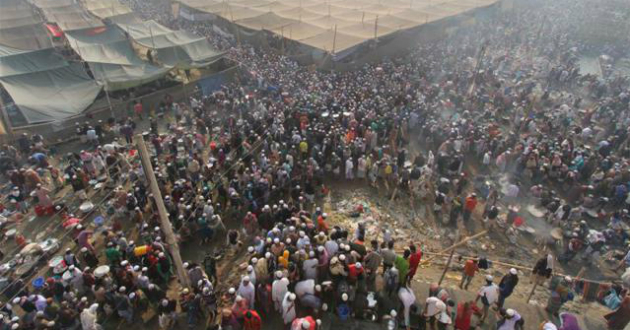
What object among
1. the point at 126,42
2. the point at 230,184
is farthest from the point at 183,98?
the point at 230,184

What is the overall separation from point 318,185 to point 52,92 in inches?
521

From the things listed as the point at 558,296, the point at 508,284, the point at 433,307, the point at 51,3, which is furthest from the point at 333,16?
the point at 433,307

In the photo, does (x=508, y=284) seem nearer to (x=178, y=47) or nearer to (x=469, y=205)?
(x=469, y=205)

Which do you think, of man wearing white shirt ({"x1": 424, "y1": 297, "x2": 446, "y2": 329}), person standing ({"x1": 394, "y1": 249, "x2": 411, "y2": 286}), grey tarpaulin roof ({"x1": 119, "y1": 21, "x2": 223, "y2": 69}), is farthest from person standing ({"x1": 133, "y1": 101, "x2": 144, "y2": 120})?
man wearing white shirt ({"x1": 424, "y1": 297, "x2": 446, "y2": 329})

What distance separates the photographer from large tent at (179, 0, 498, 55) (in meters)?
24.5

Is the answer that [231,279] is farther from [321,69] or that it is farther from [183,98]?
[321,69]

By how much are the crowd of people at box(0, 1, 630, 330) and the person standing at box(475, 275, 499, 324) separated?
0.06 meters

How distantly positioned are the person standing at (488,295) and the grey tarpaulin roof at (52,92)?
17254 mm

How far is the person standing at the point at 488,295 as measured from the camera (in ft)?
25.0

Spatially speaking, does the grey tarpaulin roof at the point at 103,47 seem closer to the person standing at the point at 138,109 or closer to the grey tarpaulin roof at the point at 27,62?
the grey tarpaulin roof at the point at 27,62

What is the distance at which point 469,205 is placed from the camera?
468 inches

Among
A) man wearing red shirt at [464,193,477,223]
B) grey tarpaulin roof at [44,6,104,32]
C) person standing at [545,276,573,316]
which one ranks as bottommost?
man wearing red shirt at [464,193,477,223]

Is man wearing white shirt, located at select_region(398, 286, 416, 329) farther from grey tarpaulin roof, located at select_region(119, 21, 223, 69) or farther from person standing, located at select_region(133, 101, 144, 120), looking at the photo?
grey tarpaulin roof, located at select_region(119, 21, 223, 69)

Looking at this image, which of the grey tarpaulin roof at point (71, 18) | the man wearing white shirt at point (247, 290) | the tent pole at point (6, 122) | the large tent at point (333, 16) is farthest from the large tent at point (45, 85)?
the man wearing white shirt at point (247, 290)
